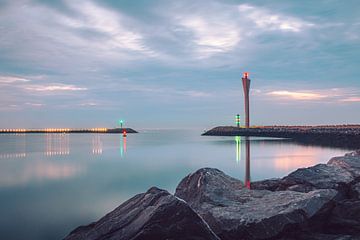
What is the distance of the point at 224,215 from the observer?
6230mm

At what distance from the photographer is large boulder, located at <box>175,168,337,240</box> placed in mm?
5926

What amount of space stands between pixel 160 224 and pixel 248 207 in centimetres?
228

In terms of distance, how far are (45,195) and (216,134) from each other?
304 ft

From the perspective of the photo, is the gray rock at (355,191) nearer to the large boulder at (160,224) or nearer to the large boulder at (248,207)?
the large boulder at (248,207)

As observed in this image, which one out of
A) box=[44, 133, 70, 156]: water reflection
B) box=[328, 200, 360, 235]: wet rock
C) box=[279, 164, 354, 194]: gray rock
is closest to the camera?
box=[328, 200, 360, 235]: wet rock

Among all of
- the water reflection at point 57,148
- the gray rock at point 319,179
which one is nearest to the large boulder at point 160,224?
the gray rock at point 319,179

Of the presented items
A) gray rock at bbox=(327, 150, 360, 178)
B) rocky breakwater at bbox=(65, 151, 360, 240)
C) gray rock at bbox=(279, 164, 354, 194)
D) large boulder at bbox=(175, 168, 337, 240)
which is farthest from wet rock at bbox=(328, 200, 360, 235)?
gray rock at bbox=(327, 150, 360, 178)

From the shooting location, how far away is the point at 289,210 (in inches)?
241

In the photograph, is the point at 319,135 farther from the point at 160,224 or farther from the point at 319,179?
the point at 160,224

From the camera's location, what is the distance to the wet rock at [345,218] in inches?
255

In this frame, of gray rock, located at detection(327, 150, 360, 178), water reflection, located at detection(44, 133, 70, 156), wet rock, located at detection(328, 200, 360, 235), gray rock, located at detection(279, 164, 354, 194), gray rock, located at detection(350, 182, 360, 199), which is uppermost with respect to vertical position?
gray rock, located at detection(327, 150, 360, 178)

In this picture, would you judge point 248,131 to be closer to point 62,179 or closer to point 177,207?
point 62,179

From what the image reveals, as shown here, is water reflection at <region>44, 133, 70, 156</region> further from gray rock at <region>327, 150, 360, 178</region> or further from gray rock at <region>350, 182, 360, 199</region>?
gray rock at <region>350, 182, 360, 199</region>

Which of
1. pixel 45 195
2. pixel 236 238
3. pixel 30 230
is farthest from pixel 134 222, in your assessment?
pixel 45 195
